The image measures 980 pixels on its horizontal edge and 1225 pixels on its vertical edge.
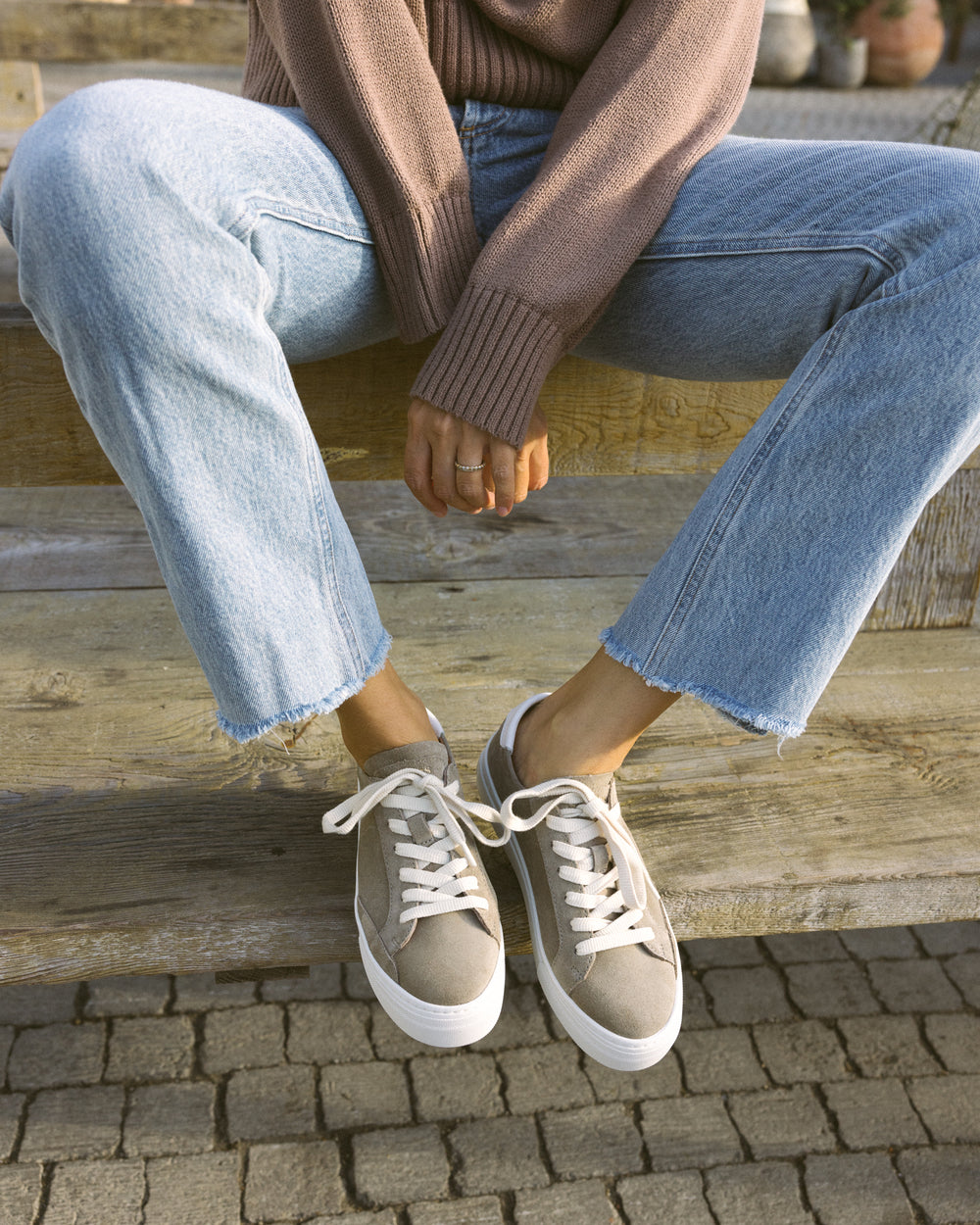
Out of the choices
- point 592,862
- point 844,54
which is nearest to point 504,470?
point 592,862

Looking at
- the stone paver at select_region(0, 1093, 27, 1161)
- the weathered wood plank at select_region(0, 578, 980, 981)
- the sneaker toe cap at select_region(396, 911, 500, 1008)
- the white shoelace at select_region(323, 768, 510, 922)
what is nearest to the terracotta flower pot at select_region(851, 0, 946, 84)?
the weathered wood plank at select_region(0, 578, 980, 981)

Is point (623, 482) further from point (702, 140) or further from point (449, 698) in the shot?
point (702, 140)

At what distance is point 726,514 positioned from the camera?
115 cm

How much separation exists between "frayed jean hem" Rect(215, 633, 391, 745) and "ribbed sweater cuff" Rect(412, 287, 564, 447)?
1.00 ft

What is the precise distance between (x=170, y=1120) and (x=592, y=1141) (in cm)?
68

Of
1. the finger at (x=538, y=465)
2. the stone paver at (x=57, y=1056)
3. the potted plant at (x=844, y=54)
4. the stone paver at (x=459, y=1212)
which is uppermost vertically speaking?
the finger at (x=538, y=465)

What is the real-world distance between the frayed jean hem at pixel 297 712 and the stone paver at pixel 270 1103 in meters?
0.86

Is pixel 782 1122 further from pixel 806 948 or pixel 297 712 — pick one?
pixel 297 712

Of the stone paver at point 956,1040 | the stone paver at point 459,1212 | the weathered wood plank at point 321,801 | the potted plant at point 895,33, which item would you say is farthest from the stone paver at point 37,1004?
the potted plant at point 895,33

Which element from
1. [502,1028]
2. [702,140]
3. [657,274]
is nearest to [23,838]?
[502,1028]

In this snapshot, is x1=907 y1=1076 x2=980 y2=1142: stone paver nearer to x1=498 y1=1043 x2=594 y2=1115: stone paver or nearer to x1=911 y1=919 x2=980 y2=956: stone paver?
x1=911 y1=919 x2=980 y2=956: stone paver

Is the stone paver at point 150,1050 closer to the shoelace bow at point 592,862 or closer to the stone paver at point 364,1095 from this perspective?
the stone paver at point 364,1095

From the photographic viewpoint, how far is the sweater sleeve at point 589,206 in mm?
1189

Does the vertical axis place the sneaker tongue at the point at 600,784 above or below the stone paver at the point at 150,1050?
above
